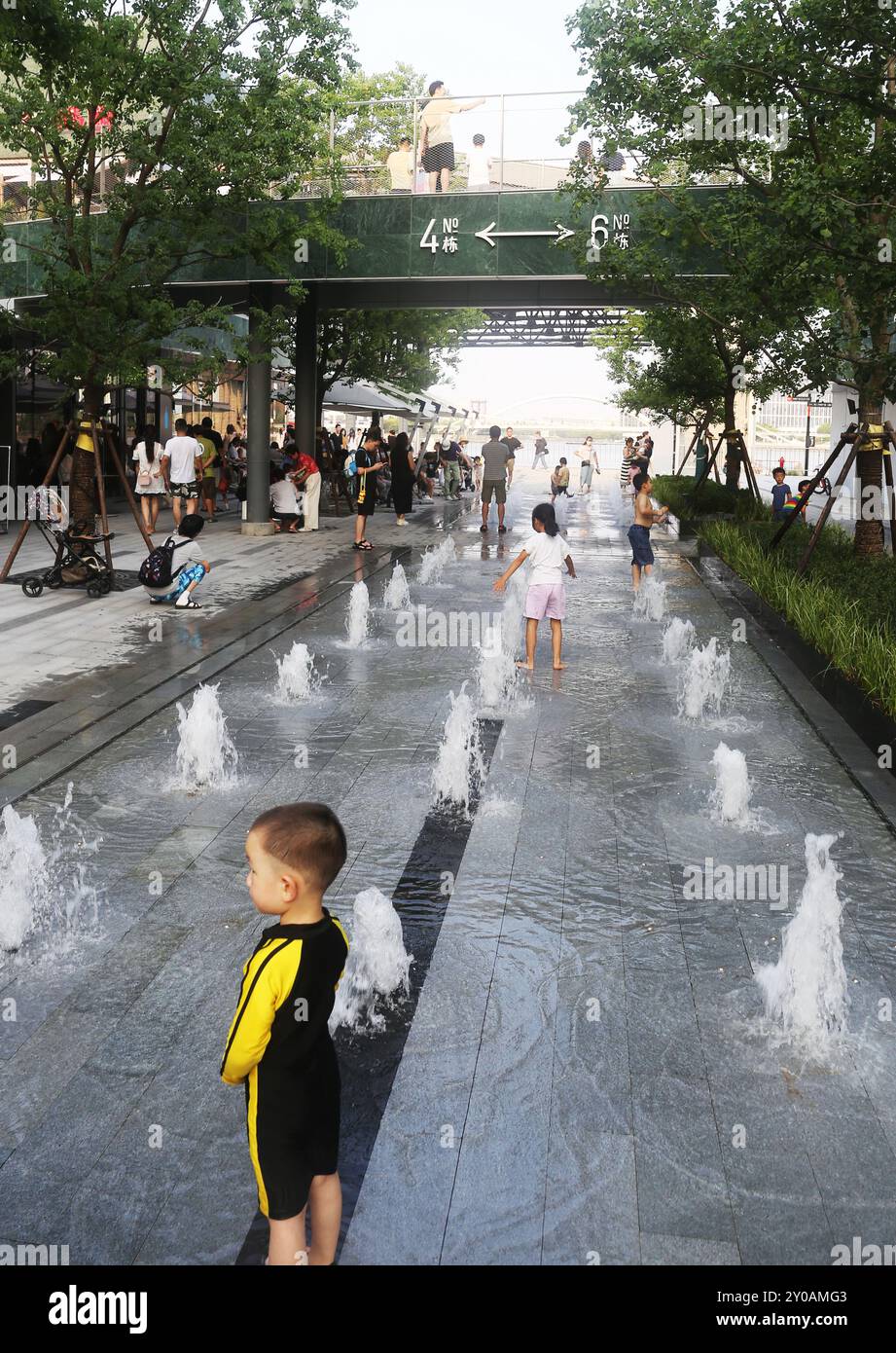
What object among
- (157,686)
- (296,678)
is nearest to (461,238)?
(296,678)

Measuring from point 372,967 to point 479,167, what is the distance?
18.4 metres

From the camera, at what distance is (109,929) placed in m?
5.75

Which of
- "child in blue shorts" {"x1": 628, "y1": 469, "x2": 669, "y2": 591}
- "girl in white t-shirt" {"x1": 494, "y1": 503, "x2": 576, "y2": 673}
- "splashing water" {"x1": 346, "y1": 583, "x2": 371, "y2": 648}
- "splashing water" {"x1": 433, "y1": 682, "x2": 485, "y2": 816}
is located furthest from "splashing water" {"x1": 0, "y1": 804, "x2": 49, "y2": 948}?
"child in blue shorts" {"x1": 628, "y1": 469, "x2": 669, "y2": 591}

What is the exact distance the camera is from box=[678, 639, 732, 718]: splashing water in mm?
10469

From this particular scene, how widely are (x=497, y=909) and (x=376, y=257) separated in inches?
695

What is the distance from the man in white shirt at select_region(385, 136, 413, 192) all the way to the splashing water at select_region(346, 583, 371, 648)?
925 cm

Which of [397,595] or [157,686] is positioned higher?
[397,595]

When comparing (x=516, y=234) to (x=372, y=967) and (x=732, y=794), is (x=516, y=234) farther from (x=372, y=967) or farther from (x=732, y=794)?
Answer: (x=372, y=967)

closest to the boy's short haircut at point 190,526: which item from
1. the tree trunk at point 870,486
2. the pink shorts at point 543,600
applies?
the pink shorts at point 543,600

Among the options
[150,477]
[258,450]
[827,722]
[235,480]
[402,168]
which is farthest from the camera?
[235,480]

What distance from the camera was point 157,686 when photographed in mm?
10680

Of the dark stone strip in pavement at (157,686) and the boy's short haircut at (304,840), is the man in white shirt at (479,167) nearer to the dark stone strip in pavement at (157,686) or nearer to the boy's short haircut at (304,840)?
the dark stone strip in pavement at (157,686)

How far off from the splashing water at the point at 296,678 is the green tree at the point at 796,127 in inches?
225

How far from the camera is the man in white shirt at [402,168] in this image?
2141cm
